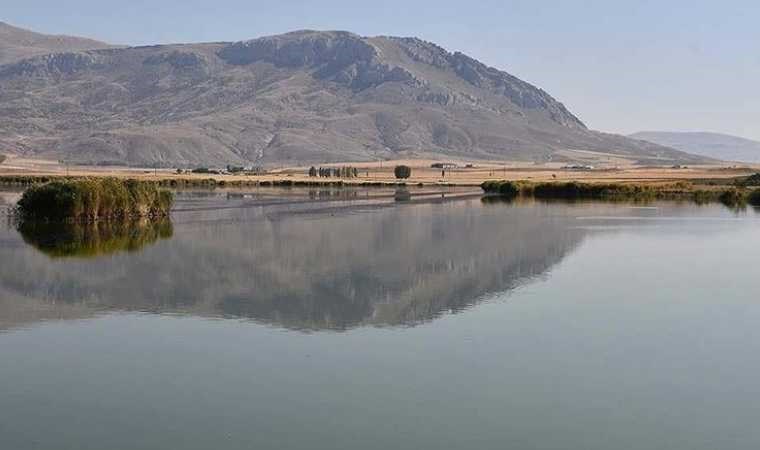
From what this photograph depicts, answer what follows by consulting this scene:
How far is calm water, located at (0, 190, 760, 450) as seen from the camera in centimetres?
1368

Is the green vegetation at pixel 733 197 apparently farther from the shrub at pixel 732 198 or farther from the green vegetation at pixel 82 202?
the green vegetation at pixel 82 202

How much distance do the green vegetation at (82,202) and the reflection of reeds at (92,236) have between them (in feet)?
3.02

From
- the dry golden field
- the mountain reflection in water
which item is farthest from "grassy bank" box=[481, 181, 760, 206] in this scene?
the mountain reflection in water

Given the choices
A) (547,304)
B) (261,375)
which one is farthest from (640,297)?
(261,375)

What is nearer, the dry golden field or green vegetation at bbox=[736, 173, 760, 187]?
green vegetation at bbox=[736, 173, 760, 187]

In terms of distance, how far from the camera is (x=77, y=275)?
29.1m

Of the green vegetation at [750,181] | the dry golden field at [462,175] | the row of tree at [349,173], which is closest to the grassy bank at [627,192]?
the green vegetation at [750,181]

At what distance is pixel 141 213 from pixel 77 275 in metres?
21.0

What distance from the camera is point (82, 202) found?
1820 inches

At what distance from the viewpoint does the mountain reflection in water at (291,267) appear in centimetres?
2361

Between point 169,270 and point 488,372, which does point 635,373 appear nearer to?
point 488,372

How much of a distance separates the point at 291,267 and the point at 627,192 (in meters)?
56.4

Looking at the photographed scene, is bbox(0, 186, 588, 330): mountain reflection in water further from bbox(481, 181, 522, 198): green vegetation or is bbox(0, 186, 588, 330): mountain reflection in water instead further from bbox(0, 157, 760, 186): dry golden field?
bbox(0, 157, 760, 186): dry golden field

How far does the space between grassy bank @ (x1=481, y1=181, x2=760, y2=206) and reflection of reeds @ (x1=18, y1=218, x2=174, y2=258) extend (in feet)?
135
